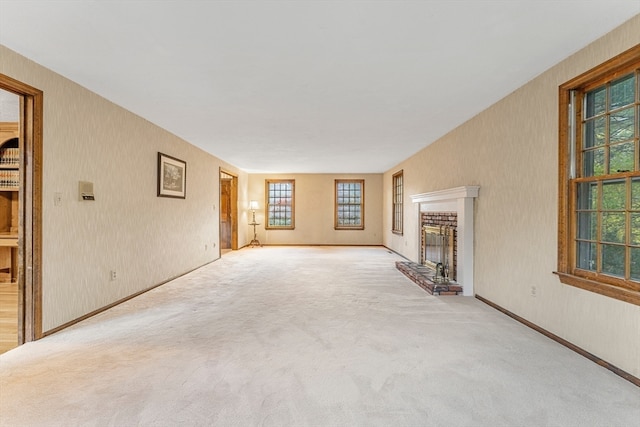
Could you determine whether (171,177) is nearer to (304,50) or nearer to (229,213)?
(304,50)

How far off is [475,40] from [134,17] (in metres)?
2.41

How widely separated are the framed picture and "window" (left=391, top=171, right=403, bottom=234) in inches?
209

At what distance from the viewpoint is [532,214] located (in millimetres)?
3152

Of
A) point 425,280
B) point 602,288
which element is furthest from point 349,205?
point 602,288

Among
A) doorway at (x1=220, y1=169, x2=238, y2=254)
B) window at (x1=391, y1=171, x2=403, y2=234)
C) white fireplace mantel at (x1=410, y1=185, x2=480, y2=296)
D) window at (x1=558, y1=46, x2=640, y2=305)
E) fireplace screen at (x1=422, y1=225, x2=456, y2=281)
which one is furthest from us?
doorway at (x1=220, y1=169, x2=238, y2=254)

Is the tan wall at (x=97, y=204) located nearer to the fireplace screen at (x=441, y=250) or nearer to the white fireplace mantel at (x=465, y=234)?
the fireplace screen at (x=441, y=250)

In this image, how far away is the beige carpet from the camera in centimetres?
177

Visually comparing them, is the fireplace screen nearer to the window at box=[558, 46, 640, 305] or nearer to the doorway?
the window at box=[558, 46, 640, 305]

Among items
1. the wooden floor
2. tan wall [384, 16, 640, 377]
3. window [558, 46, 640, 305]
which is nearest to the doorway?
the wooden floor

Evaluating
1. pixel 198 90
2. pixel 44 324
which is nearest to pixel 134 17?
pixel 198 90

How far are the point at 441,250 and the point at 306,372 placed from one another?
3472mm

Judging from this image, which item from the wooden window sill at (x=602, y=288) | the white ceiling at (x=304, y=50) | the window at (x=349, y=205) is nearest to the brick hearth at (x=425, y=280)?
the wooden window sill at (x=602, y=288)

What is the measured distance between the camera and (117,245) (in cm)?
388

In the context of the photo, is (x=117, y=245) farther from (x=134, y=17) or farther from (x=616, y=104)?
A: (x=616, y=104)
